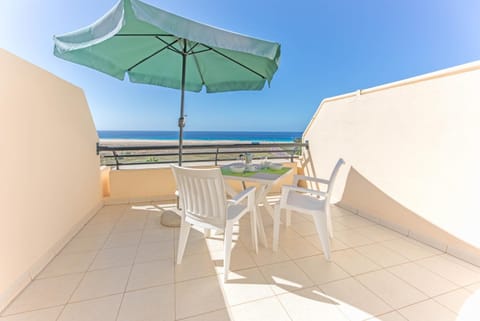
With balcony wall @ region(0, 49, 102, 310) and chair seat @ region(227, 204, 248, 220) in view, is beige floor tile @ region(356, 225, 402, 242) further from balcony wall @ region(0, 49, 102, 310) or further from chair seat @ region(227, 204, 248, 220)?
balcony wall @ region(0, 49, 102, 310)

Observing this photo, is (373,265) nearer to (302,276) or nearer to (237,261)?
(302,276)

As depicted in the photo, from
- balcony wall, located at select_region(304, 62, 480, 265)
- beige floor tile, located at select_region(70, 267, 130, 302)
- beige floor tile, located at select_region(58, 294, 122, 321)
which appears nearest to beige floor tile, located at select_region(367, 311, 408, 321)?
balcony wall, located at select_region(304, 62, 480, 265)

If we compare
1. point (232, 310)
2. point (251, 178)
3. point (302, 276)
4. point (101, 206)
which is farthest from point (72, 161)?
point (302, 276)

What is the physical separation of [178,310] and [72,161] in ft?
Answer: 6.70

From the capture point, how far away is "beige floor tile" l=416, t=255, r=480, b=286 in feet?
5.03

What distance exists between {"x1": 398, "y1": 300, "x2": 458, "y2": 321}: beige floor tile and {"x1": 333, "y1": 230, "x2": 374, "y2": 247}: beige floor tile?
30.5 inches

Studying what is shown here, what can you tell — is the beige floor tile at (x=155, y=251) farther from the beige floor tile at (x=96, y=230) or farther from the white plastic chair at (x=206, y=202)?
the beige floor tile at (x=96, y=230)

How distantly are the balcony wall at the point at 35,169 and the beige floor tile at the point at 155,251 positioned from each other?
28.5 inches

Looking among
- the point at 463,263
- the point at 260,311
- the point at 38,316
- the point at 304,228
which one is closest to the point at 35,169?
the point at 38,316

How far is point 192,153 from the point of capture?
3193 millimetres

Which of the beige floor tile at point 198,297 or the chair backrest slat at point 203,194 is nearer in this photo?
the beige floor tile at point 198,297

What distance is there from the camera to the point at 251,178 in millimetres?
1930

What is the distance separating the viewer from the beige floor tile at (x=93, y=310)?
45.3 inches

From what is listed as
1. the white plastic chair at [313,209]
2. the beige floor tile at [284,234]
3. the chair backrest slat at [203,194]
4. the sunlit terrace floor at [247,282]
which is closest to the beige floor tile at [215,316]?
the sunlit terrace floor at [247,282]
